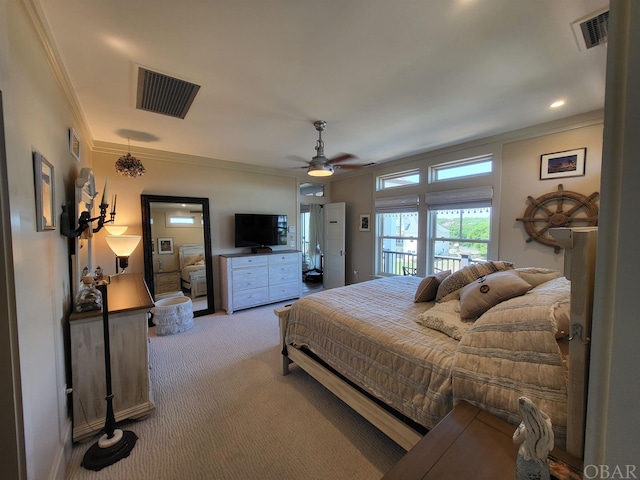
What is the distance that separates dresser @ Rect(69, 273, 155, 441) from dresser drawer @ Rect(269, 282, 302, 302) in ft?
8.86

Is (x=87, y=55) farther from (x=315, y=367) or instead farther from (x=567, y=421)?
(x=567, y=421)

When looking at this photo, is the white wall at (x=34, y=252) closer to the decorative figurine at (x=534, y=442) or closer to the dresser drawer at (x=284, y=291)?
the decorative figurine at (x=534, y=442)

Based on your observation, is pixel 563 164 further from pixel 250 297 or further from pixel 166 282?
pixel 166 282

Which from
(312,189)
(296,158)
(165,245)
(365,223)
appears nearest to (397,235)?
(365,223)

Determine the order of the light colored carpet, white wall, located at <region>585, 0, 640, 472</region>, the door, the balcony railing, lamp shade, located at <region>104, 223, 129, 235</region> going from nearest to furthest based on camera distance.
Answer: white wall, located at <region>585, 0, 640, 472</region>, the light colored carpet, lamp shade, located at <region>104, 223, 129, 235</region>, the balcony railing, the door

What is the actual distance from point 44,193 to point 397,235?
4.55 m

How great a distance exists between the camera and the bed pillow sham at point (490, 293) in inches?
63.2

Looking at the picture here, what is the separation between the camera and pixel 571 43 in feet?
5.45

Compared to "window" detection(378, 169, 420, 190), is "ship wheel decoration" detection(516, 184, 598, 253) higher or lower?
lower

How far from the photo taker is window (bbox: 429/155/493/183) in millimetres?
3523

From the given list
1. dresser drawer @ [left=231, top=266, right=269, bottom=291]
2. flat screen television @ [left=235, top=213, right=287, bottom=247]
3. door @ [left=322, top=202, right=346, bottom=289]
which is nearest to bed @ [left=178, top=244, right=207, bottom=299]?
dresser drawer @ [left=231, top=266, right=269, bottom=291]

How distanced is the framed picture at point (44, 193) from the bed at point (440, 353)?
6.00ft

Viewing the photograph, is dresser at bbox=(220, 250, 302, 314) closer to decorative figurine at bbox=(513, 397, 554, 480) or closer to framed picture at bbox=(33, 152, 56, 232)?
framed picture at bbox=(33, 152, 56, 232)

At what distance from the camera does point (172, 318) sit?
343cm
